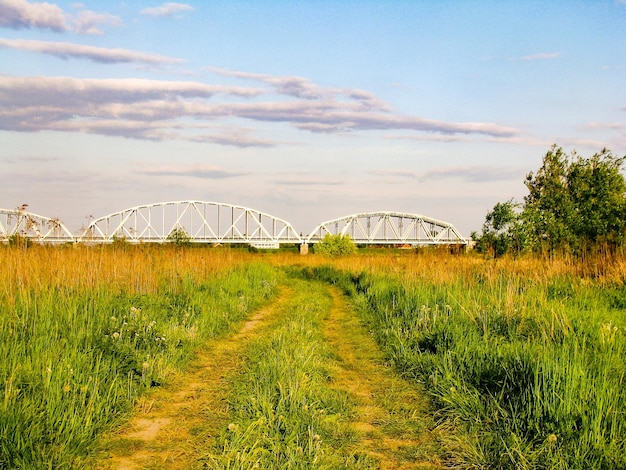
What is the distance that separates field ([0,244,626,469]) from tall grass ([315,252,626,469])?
2cm

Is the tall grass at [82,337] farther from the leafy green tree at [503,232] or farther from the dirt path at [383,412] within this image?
the leafy green tree at [503,232]

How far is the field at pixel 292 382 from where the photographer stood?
174 inches

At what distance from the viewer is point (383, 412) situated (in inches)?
226

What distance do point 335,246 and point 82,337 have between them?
50.7 m

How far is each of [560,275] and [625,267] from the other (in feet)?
4.82

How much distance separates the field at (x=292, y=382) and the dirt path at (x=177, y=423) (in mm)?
23

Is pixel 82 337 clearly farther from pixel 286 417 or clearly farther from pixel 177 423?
pixel 286 417

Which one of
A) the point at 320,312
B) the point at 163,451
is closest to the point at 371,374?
the point at 163,451

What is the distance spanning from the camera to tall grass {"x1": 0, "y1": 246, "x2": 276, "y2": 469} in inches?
180

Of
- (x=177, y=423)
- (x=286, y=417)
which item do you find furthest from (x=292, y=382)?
(x=177, y=423)

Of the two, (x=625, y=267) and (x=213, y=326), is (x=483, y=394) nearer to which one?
(x=213, y=326)

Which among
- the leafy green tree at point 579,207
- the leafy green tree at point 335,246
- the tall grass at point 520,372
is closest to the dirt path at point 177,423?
the tall grass at point 520,372

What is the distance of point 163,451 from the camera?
4.69 metres

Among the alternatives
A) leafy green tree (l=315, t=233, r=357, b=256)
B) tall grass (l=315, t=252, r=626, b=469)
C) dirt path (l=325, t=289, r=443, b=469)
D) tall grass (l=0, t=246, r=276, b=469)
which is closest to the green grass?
dirt path (l=325, t=289, r=443, b=469)
